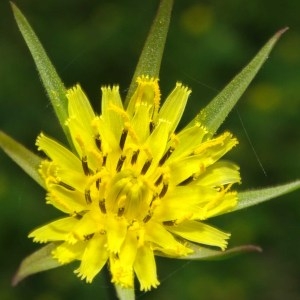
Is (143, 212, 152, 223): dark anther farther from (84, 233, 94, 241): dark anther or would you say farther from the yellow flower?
(84, 233, 94, 241): dark anther

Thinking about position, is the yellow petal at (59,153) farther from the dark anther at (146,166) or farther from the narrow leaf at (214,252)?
the narrow leaf at (214,252)

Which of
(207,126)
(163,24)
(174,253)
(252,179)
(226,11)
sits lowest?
(174,253)

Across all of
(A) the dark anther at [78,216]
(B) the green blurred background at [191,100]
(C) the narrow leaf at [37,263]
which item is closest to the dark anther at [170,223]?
(A) the dark anther at [78,216]

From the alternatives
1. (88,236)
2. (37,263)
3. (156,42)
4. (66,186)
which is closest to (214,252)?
(88,236)

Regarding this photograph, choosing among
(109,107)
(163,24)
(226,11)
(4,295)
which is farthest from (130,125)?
(226,11)

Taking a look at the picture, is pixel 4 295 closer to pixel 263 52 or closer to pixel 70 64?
pixel 70 64

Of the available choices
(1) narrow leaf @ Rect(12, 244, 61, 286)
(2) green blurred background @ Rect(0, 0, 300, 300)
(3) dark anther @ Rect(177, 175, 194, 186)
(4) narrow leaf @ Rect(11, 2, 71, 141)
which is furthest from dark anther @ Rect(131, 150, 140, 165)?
(2) green blurred background @ Rect(0, 0, 300, 300)
